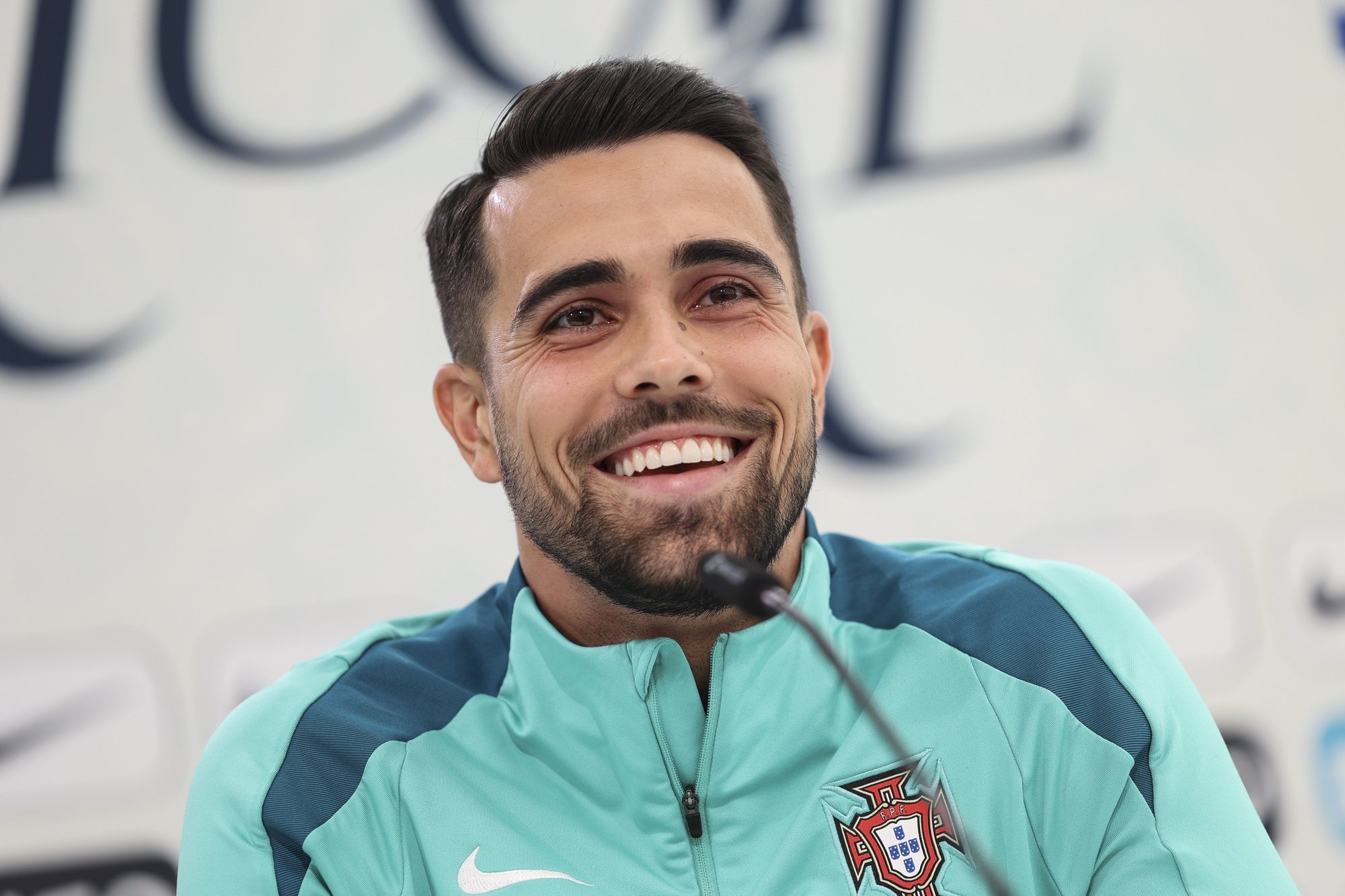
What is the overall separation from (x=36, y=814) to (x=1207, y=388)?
6.72ft

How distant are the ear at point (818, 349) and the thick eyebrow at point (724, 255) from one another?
0.11m

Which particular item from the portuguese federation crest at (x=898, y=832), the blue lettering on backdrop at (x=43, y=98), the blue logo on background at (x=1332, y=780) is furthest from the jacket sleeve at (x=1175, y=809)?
the blue lettering on backdrop at (x=43, y=98)

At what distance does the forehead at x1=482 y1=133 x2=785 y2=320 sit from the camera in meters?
1.08

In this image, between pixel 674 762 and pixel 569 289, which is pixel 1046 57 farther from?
pixel 674 762

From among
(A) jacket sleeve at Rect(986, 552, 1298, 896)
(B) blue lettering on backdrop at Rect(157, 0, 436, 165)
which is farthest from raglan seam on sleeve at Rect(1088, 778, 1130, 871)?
(B) blue lettering on backdrop at Rect(157, 0, 436, 165)

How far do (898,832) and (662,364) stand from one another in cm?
42

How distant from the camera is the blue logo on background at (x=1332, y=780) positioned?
1995mm

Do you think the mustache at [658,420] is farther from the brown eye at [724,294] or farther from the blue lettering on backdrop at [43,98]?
the blue lettering on backdrop at [43,98]

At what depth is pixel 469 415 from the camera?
128cm

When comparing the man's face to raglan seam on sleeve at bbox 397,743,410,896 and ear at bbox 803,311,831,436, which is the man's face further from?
raglan seam on sleeve at bbox 397,743,410,896

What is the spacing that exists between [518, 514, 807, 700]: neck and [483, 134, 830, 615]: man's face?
34mm

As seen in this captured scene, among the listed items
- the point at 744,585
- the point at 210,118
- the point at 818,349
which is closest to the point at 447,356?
the point at 210,118

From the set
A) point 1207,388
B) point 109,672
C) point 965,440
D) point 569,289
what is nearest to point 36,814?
point 109,672

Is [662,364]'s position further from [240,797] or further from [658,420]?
[240,797]
